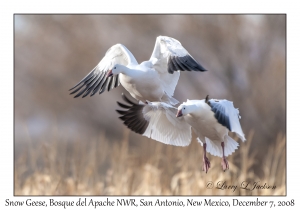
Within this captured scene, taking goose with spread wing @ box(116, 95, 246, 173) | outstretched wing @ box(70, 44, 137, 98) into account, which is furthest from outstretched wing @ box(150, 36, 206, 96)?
goose with spread wing @ box(116, 95, 246, 173)

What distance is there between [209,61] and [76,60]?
4189 mm

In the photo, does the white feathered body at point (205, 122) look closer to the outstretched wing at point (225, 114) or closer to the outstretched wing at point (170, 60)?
the outstretched wing at point (225, 114)

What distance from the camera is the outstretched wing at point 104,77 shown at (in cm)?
620

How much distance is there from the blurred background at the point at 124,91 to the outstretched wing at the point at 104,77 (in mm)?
1071

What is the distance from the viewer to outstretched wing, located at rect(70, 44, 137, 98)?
6201 mm

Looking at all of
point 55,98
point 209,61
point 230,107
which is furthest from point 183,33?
point 230,107

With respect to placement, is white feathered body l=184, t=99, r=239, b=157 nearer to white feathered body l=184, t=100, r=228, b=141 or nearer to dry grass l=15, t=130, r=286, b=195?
white feathered body l=184, t=100, r=228, b=141

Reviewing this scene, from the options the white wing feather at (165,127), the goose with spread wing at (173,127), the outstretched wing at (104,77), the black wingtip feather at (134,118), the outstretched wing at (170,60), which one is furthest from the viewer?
the outstretched wing at (104,77)

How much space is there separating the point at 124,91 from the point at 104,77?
8212mm

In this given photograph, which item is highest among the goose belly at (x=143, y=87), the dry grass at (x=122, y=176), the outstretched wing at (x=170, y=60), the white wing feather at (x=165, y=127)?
the outstretched wing at (x=170, y=60)

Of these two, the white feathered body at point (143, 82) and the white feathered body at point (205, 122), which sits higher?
the white feathered body at point (143, 82)

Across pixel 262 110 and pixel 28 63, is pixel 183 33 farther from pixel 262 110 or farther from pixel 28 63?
pixel 28 63

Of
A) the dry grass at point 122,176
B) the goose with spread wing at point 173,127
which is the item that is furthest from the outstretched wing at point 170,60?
the dry grass at point 122,176

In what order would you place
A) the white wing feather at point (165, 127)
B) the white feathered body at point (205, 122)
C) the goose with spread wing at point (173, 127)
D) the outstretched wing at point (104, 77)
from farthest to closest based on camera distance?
the outstretched wing at point (104, 77)
the white wing feather at point (165, 127)
the goose with spread wing at point (173, 127)
the white feathered body at point (205, 122)
